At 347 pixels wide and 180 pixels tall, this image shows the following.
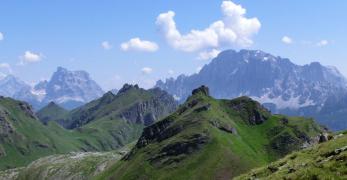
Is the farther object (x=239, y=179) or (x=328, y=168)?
(x=239, y=179)

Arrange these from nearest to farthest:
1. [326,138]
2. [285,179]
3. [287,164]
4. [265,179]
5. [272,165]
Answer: [285,179] → [265,179] → [287,164] → [272,165] → [326,138]

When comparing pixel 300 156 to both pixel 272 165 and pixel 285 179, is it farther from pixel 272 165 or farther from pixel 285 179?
pixel 285 179

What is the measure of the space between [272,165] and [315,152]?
451 cm

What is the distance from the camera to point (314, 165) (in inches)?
1473

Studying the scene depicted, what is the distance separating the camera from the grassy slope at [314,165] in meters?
34.1

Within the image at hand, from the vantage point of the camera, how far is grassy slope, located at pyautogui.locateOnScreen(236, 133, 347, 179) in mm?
34125

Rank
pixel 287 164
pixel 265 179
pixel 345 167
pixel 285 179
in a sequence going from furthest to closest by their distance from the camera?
pixel 287 164 → pixel 265 179 → pixel 285 179 → pixel 345 167

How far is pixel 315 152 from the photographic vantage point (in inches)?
1741

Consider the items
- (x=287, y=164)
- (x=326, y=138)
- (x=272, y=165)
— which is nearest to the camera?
(x=287, y=164)

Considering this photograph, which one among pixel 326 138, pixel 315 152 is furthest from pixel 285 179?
pixel 326 138

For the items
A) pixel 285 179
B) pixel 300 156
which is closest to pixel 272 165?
pixel 300 156

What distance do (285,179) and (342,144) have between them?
31.1 ft

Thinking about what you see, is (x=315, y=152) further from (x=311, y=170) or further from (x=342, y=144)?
(x=311, y=170)

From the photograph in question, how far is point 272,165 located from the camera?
154 feet
